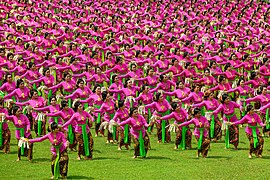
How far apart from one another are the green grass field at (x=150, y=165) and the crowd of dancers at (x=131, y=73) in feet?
1.59

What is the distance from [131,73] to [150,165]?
954 centimetres

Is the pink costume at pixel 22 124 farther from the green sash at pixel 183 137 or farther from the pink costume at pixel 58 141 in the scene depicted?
the green sash at pixel 183 137

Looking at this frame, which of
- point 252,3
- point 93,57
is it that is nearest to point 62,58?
point 93,57

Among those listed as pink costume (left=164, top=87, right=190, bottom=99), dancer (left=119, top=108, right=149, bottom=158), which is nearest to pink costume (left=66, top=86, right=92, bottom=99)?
pink costume (left=164, top=87, right=190, bottom=99)

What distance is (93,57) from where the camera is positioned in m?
39.4

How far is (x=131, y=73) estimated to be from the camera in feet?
120

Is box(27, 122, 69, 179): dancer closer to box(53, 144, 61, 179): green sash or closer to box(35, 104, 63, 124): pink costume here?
box(53, 144, 61, 179): green sash

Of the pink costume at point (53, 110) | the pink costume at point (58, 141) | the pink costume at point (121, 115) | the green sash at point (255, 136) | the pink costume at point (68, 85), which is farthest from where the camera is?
the pink costume at point (68, 85)

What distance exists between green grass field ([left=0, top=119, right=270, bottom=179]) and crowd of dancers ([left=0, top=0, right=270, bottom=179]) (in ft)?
1.59

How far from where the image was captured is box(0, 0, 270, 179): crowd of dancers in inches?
1142

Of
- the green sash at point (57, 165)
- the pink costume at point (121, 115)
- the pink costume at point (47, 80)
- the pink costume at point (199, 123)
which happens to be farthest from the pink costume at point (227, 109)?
the pink costume at point (47, 80)

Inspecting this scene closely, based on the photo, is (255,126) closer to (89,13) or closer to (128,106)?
(128,106)

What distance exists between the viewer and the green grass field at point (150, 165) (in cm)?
2638

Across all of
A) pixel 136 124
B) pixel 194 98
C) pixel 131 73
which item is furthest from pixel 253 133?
pixel 131 73
